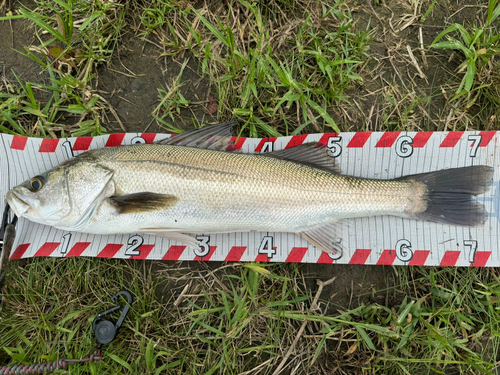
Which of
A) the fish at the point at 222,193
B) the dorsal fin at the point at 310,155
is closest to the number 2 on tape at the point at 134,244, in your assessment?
the fish at the point at 222,193

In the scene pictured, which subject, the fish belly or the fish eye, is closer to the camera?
the fish belly

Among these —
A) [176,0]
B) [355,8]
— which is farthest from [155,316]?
[355,8]

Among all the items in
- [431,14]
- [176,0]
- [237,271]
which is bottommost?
[237,271]

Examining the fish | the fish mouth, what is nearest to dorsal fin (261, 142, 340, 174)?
the fish

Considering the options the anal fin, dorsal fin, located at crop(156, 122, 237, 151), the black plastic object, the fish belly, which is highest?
dorsal fin, located at crop(156, 122, 237, 151)

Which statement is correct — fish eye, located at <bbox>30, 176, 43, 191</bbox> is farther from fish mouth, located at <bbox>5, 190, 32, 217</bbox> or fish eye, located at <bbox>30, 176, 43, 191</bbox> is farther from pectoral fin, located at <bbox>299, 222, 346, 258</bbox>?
pectoral fin, located at <bbox>299, 222, 346, 258</bbox>

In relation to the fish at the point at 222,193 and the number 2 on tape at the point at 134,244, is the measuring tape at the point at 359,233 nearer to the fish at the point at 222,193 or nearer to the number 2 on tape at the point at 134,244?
the number 2 on tape at the point at 134,244

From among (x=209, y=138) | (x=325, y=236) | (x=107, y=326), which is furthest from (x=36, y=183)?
(x=325, y=236)

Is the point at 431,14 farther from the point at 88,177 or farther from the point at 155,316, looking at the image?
the point at 155,316
